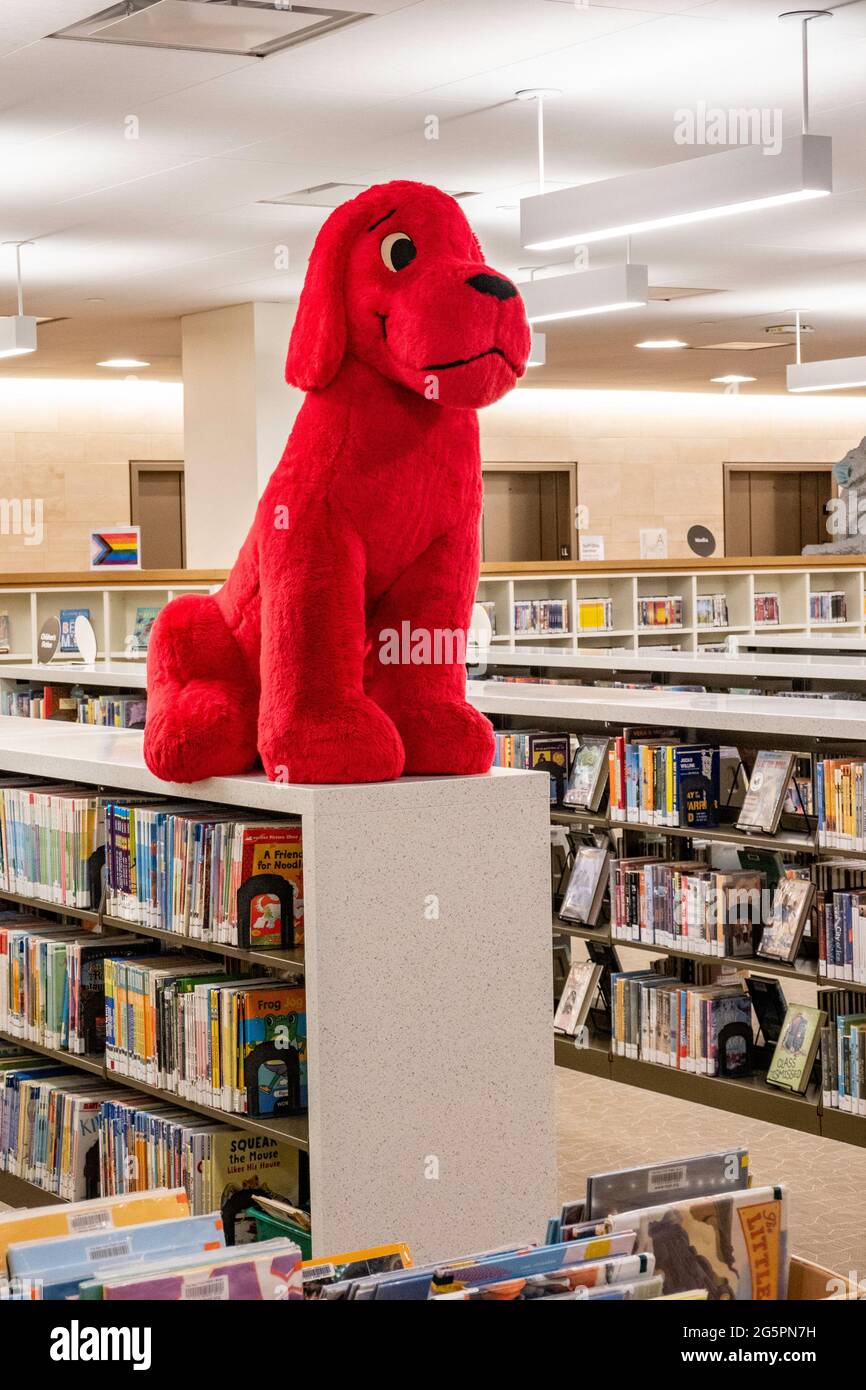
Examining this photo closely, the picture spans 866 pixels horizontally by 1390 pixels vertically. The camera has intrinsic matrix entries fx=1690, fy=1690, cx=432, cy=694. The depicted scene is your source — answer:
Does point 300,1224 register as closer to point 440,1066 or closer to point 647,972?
point 440,1066

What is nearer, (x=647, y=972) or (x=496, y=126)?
(x=647, y=972)

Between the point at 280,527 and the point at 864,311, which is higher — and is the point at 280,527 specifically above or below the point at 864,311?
below

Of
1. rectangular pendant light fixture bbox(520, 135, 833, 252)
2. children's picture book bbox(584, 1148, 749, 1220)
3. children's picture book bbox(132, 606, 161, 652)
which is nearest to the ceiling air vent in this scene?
rectangular pendant light fixture bbox(520, 135, 833, 252)

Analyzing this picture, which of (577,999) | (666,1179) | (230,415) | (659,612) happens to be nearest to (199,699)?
(666,1179)

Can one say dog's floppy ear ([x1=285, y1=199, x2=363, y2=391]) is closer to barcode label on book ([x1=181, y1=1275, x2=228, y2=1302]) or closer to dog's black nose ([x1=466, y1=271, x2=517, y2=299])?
dog's black nose ([x1=466, y1=271, x2=517, y2=299])

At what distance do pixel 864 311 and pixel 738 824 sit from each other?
823 centimetres

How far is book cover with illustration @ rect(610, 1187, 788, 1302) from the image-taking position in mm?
1887

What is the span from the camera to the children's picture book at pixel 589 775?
17.7 feet

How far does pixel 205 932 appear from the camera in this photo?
3500 millimetres

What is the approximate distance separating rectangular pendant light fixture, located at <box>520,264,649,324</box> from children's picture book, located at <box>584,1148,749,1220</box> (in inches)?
229

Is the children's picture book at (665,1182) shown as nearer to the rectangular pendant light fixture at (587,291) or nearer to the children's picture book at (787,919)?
the children's picture book at (787,919)

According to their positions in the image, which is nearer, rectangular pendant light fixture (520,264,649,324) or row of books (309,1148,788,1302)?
row of books (309,1148,788,1302)
